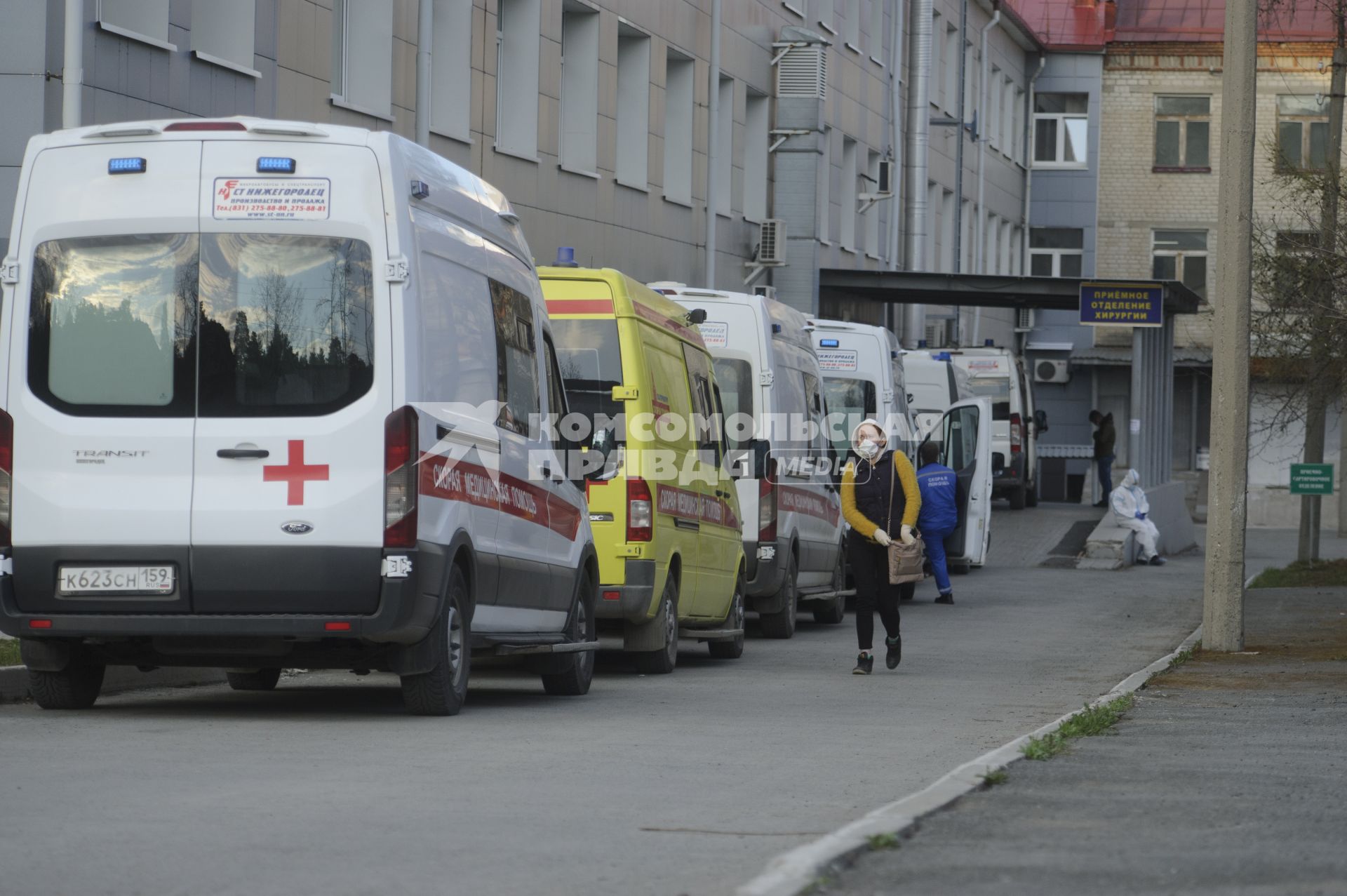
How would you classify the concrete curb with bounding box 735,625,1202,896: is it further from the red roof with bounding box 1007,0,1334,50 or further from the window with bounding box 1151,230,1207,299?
the red roof with bounding box 1007,0,1334,50

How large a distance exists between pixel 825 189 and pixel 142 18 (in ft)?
69.8

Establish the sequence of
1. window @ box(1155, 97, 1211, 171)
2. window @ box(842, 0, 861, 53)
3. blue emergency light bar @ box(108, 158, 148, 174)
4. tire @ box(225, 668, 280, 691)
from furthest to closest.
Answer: window @ box(1155, 97, 1211, 171), window @ box(842, 0, 861, 53), tire @ box(225, 668, 280, 691), blue emergency light bar @ box(108, 158, 148, 174)

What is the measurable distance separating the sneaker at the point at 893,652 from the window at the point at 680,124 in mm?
16671

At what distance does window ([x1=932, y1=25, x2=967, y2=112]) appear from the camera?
48719mm

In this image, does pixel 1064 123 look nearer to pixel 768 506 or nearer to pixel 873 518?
pixel 768 506

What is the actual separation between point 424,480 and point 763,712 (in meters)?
2.60

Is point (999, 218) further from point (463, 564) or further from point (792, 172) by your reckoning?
point (463, 564)

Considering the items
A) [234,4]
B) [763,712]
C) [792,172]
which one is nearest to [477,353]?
[763,712]

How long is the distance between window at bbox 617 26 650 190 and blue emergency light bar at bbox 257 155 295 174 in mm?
19119

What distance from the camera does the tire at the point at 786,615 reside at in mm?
18438

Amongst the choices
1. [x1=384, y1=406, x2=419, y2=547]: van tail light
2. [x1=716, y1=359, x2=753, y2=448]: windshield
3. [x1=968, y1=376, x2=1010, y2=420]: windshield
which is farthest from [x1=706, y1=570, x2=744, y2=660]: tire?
[x1=968, y1=376, x2=1010, y2=420]: windshield

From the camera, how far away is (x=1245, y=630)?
18953mm

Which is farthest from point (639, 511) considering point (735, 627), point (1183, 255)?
point (1183, 255)

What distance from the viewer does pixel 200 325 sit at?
9.85 m
